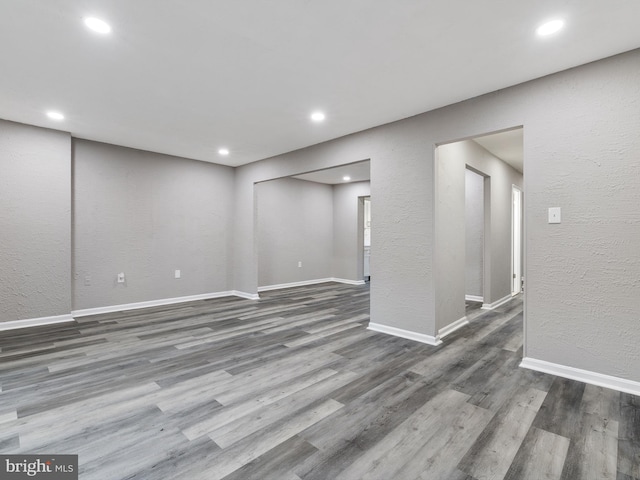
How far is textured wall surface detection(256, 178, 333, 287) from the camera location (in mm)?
6777

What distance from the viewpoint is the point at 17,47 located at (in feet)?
7.38

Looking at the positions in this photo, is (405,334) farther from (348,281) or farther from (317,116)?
(348,281)

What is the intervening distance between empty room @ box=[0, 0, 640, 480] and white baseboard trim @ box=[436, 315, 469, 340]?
0.05 m

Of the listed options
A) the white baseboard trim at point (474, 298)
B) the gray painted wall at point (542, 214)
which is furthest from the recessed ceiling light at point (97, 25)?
the white baseboard trim at point (474, 298)

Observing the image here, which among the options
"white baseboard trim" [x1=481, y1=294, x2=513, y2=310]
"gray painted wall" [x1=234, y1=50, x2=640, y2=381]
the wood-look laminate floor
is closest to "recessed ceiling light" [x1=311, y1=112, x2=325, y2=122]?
"gray painted wall" [x1=234, y1=50, x2=640, y2=381]

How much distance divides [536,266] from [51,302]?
5.54 meters

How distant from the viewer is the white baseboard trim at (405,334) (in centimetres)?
330

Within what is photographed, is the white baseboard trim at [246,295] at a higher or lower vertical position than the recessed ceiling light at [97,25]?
lower

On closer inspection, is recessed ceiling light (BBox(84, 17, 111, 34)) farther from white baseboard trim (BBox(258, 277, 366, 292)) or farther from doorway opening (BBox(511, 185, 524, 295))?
doorway opening (BBox(511, 185, 524, 295))

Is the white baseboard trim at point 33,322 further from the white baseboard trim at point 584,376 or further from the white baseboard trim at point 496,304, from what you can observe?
the white baseboard trim at point 496,304

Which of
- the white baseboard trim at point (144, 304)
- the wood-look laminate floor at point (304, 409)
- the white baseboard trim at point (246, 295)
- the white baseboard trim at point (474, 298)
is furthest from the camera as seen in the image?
the white baseboard trim at point (246, 295)

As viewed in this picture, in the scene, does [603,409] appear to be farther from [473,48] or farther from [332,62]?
[332,62]

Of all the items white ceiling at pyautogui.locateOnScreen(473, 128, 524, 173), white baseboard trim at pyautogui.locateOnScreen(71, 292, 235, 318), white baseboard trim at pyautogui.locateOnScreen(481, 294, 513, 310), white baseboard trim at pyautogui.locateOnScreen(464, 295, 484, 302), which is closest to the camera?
white ceiling at pyautogui.locateOnScreen(473, 128, 524, 173)

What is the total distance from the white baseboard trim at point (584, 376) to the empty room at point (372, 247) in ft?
0.05
